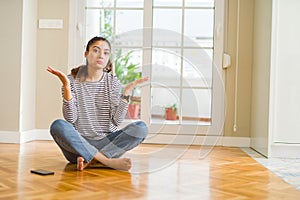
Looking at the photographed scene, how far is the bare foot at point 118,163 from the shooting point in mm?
2637

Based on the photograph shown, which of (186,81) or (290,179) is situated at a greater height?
(186,81)

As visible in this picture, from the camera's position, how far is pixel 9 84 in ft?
13.3

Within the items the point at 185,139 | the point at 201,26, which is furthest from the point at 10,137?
the point at 201,26

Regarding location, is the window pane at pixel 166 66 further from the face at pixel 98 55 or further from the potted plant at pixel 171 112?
the face at pixel 98 55

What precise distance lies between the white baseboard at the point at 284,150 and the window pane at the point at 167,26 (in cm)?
140

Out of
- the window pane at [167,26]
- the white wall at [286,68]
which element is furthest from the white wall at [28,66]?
the white wall at [286,68]

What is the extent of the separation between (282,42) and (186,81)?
1099mm

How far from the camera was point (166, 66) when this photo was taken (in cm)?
452

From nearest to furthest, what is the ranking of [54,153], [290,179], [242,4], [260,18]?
1. [290,179]
2. [54,153]
3. [260,18]
4. [242,4]

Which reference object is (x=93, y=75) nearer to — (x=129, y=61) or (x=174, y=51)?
(x=129, y=61)

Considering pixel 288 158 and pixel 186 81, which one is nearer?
pixel 288 158

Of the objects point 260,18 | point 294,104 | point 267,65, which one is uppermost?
point 260,18

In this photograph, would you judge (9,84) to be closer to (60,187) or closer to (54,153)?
(54,153)

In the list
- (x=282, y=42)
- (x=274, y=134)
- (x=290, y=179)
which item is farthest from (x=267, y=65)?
(x=290, y=179)
